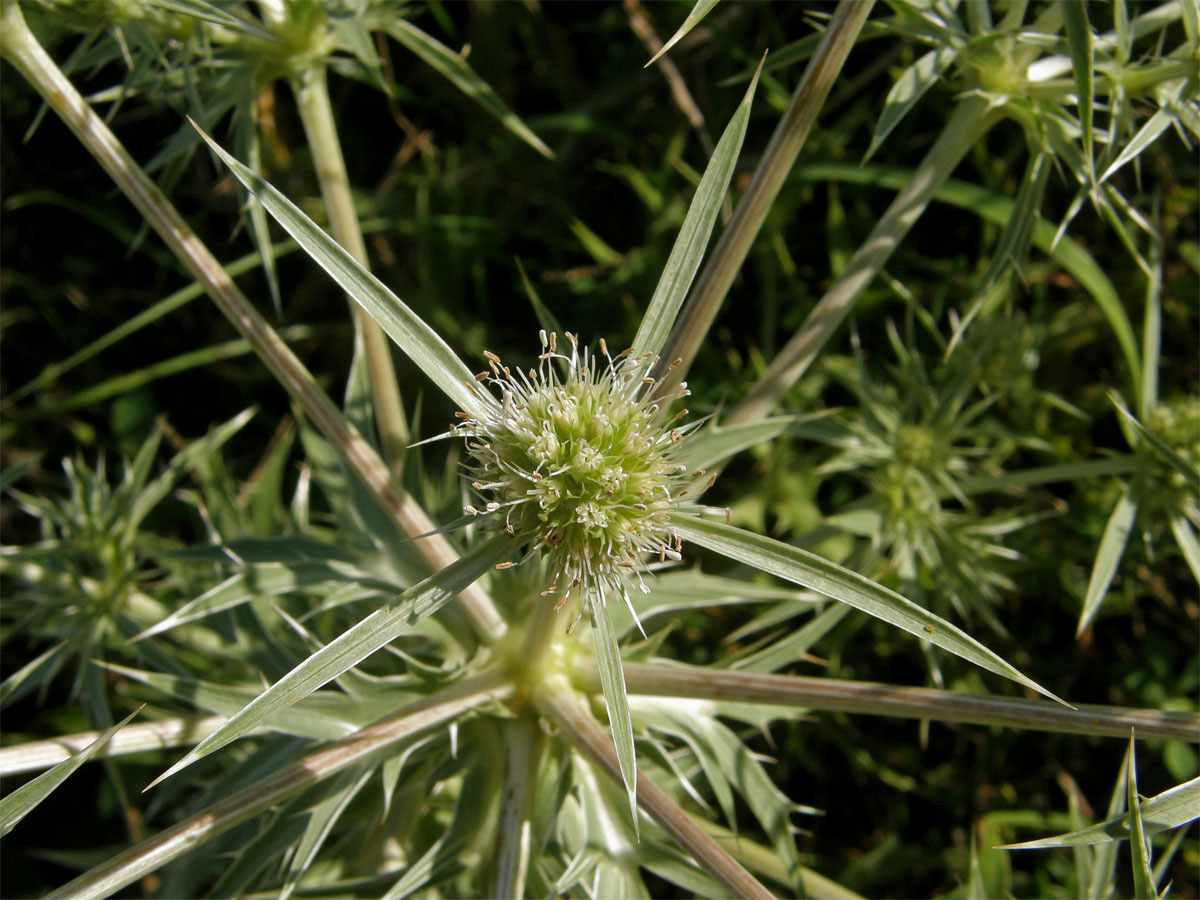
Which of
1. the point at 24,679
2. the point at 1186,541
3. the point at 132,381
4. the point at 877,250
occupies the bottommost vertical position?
the point at 1186,541

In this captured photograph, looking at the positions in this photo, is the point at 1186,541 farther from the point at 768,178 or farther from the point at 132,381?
the point at 132,381

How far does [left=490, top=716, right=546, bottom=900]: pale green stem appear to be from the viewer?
5.69 feet

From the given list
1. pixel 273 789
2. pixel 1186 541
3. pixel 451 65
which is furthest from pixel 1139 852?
pixel 451 65

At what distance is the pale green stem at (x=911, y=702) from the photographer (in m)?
1.53

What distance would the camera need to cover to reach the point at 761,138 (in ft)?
10.4

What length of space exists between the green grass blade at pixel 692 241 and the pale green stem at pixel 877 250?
62 cm

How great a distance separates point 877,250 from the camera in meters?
1.98

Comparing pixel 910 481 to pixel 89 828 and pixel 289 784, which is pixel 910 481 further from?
pixel 89 828

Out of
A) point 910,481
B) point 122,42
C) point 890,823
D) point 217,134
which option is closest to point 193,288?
point 217,134

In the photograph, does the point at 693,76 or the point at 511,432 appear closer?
the point at 511,432

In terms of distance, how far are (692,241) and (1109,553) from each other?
1.31m

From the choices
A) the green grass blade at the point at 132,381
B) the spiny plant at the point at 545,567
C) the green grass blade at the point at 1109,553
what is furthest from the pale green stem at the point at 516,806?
the green grass blade at the point at 132,381

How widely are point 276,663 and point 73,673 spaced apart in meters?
1.40

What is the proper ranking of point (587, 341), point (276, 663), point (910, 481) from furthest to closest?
point (587, 341) → point (910, 481) → point (276, 663)
